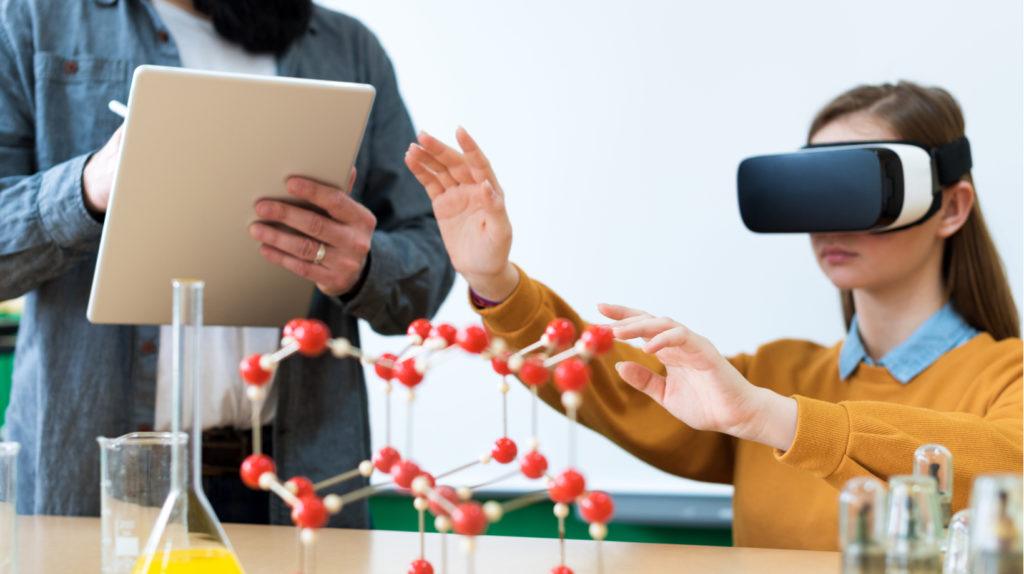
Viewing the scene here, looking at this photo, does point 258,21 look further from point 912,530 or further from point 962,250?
point 912,530

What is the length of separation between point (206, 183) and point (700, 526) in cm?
123

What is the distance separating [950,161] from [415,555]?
81 centimetres

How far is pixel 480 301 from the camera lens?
1.36 meters

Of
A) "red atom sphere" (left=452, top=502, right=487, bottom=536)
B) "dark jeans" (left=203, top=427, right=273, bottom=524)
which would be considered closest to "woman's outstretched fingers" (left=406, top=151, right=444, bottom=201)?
"dark jeans" (left=203, top=427, right=273, bottom=524)

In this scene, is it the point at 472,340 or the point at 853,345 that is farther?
the point at 853,345

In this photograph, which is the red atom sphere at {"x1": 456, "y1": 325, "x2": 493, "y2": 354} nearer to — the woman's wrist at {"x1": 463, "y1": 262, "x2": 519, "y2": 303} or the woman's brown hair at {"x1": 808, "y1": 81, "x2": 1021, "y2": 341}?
the woman's wrist at {"x1": 463, "y1": 262, "x2": 519, "y2": 303}

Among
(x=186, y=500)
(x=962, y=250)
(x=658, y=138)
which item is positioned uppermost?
(x=658, y=138)

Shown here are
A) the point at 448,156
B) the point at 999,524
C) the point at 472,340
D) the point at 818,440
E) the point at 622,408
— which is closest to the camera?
the point at 999,524

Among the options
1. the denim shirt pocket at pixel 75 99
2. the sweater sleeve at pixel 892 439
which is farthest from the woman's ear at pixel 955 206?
the denim shirt pocket at pixel 75 99

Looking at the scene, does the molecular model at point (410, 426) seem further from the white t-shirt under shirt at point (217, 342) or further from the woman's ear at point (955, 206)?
the woman's ear at point (955, 206)

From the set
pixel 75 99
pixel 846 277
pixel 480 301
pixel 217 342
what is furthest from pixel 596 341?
pixel 75 99

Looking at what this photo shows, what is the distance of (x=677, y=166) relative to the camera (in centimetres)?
209

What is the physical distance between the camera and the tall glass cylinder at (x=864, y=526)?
0.57m

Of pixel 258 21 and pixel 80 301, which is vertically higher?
pixel 258 21
